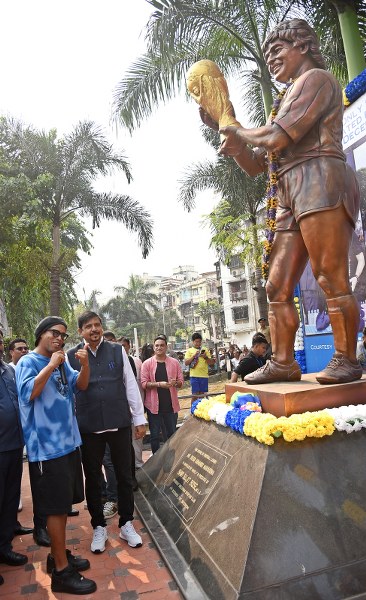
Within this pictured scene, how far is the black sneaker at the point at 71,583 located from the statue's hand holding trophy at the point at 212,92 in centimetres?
309

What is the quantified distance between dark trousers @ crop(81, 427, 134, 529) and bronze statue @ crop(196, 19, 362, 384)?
1253mm

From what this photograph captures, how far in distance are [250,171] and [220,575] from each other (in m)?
2.87

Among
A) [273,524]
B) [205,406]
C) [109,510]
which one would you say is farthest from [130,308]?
[273,524]

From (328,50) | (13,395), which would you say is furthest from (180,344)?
(13,395)

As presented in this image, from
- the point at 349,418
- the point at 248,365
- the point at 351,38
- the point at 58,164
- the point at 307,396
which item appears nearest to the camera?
the point at 349,418

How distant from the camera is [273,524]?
242 cm

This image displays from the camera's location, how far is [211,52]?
338 inches

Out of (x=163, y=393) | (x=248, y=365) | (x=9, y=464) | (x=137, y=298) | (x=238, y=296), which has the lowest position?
(x=9, y=464)

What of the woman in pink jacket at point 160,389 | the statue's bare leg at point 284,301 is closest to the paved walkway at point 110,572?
the statue's bare leg at point 284,301

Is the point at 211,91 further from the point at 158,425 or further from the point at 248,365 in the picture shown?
the point at 158,425

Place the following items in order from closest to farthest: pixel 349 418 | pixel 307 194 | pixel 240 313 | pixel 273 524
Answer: pixel 273 524
pixel 349 418
pixel 307 194
pixel 240 313

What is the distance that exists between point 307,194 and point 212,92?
1097 mm

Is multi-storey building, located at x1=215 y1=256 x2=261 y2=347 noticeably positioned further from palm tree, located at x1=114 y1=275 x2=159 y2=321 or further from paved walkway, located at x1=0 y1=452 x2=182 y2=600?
paved walkway, located at x1=0 y1=452 x2=182 y2=600

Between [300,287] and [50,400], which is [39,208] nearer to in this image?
[300,287]
